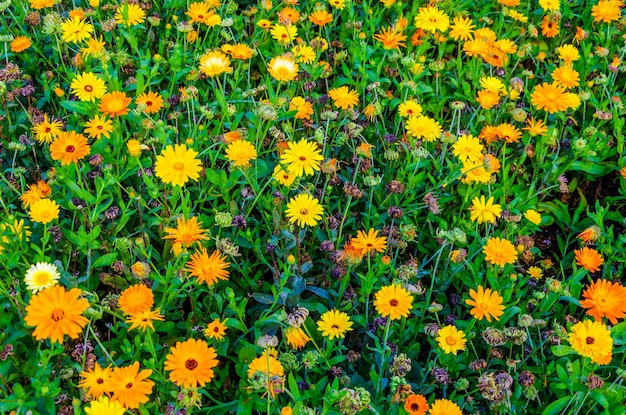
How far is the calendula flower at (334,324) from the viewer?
2.42 meters

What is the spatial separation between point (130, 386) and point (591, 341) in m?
1.65

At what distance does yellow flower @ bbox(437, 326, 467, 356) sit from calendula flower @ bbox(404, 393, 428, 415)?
0.23 meters

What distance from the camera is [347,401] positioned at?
197 centimetres

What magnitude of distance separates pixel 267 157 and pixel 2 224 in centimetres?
124

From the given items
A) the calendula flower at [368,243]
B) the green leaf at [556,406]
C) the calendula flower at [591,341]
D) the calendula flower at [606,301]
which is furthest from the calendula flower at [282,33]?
the green leaf at [556,406]

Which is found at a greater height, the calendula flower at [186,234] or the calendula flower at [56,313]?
the calendula flower at [186,234]

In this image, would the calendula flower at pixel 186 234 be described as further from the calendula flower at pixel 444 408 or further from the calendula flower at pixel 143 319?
the calendula flower at pixel 444 408

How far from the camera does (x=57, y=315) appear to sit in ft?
6.27

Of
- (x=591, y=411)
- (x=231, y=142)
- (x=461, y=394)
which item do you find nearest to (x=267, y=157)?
(x=231, y=142)

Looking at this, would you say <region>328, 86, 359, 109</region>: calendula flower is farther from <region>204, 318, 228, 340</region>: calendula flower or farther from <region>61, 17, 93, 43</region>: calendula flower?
<region>204, 318, 228, 340</region>: calendula flower

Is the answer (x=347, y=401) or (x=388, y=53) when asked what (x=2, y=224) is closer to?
(x=347, y=401)

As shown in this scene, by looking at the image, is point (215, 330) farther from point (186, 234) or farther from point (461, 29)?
point (461, 29)

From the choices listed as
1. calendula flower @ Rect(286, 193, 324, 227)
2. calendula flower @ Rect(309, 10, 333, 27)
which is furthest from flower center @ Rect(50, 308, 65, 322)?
calendula flower @ Rect(309, 10, 333, 27)

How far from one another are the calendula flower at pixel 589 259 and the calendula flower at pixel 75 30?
2.65m
